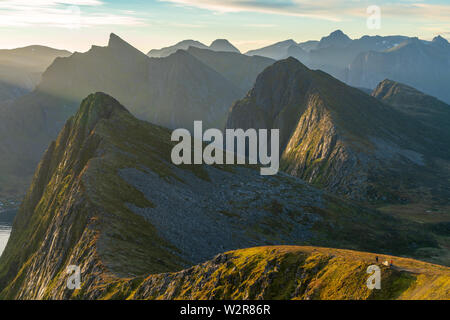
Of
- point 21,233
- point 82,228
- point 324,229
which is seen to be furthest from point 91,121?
point 324,229

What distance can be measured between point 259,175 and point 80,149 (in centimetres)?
5539

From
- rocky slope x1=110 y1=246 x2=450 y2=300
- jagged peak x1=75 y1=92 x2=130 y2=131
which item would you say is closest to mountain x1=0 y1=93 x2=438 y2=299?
jagged peak x1=75 y1=92 x2=130 y2=131

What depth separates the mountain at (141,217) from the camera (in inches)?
3034

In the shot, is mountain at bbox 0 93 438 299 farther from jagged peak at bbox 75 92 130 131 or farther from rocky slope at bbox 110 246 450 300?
rocky slope at bbox 110 246 450 300

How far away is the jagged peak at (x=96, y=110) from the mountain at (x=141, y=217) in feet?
1.54

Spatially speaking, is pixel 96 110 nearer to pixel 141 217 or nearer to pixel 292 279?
pixel 141 217

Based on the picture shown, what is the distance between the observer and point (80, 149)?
131m

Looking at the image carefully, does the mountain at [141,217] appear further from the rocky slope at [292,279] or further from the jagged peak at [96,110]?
the rocky slope at [292,279]

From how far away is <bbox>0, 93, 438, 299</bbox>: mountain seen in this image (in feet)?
253

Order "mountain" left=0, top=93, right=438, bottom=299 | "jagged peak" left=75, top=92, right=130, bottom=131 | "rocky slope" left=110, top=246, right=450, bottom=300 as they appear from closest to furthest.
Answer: "rocky slope" left=110, top=246, right=450, bottom=300
"mountain" left=0, top=93, right=438, bottom=299
"jagged peak" left=75, top=92, right=130, bottom=131

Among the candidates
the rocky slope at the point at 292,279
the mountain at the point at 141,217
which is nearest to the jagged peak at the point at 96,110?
the mountain at the point at 141,217

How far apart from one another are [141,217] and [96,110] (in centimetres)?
6539

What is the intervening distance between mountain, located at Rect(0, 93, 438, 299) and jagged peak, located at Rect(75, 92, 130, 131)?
1.54ft
